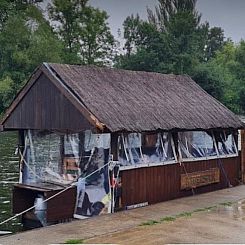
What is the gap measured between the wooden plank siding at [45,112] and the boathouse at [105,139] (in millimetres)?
26

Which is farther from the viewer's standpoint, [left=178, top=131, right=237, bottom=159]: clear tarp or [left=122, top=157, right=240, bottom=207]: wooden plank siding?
[left=178, top=131, right=237, bottom=159]: clear tarp

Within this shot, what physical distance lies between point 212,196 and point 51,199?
5425 millimetres

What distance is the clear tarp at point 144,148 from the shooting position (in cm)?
1412

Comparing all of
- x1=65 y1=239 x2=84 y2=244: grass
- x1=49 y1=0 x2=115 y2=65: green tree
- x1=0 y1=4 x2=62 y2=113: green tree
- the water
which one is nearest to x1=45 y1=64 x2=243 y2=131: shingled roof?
x1=65 y1=239 x2=84 y2=244: grass

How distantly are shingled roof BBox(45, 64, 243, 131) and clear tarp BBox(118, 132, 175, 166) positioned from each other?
2.00ft

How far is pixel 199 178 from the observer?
1652cm

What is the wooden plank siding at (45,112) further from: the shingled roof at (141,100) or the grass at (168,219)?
the grass at (168,219)

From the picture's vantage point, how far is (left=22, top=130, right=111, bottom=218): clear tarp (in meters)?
13.6

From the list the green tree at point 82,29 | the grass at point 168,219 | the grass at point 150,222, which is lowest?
the grass at point 150,222

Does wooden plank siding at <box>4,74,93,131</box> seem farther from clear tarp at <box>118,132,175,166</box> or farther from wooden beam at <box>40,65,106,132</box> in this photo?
clear tarp at <box>118,132,175,166</box>

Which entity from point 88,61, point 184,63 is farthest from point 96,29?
point 184,63

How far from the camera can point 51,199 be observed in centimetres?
1297

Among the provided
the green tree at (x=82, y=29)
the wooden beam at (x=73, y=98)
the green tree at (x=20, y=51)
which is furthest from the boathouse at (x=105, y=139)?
the green tree at (x=82, y=29)

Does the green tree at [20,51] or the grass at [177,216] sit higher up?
the green tree at [20,51]
